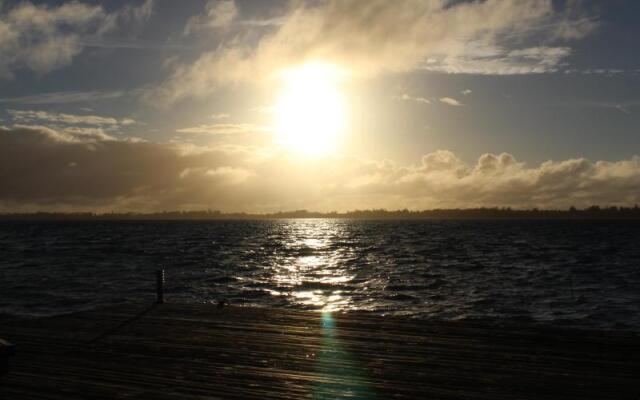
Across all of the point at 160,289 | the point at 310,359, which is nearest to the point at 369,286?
the point at 160,289

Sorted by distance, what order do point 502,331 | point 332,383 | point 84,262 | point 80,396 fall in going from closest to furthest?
point 80,396, point 332,383, point 502,331, point 84,262

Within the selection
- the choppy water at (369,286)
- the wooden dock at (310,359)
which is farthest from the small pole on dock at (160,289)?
the choppy water at (369,286)

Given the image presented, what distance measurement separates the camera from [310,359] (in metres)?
12.4

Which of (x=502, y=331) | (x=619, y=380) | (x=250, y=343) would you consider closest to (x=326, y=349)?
(x=250, y=343)

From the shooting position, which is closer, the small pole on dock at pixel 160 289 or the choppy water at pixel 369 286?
the small pole on dock at pixel 160 289

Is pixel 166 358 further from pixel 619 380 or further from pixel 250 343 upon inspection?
pixel 619 380

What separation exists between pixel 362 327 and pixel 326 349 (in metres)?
2.85

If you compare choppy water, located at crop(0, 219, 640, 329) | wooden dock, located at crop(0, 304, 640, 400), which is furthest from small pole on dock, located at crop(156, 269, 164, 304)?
choppy water, located at crop(0, 219, 640, 329)

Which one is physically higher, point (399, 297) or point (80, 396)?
point (80, 396)

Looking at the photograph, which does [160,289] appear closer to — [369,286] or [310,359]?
[310,359]

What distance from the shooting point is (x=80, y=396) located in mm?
9828

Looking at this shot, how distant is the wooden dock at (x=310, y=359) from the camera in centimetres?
1020

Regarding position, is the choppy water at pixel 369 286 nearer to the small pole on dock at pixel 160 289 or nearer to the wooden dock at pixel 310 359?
the small pole on dock at pixel 160 289

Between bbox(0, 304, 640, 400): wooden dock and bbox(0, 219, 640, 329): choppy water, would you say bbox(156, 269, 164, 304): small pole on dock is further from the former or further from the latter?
bbox(0, 219, 640, 329): choppy water
